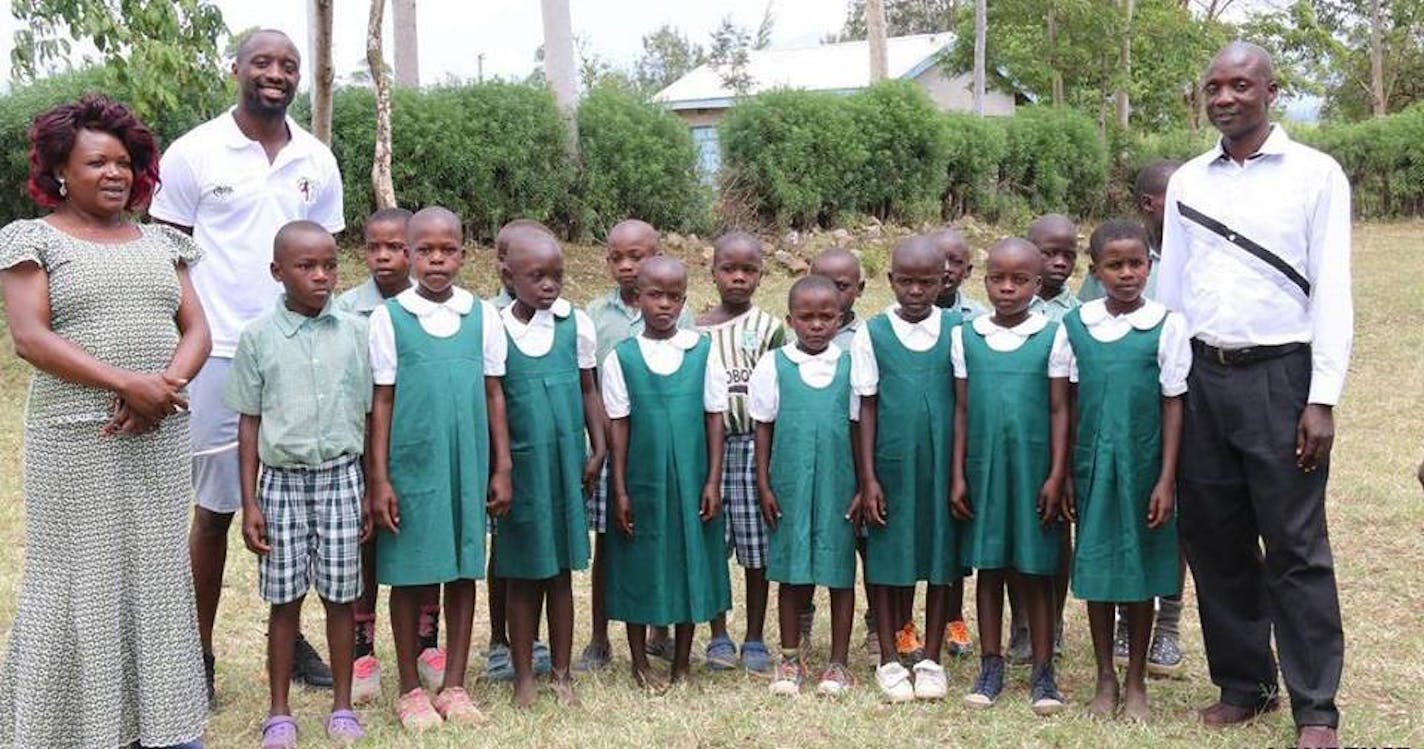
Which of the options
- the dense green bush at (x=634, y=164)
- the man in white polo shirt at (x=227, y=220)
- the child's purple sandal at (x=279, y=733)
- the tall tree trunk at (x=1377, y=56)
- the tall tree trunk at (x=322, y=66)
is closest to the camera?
the child's purple sandal at (x=279, y=733)

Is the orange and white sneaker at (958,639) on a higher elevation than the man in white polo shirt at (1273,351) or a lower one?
lower

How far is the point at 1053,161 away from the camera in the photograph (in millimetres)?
21078

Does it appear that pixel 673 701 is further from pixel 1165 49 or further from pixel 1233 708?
pixel 1165 49

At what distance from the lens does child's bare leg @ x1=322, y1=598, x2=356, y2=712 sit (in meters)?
4.00

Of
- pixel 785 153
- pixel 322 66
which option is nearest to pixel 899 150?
pixel 785 153

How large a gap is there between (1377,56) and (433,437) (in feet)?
125

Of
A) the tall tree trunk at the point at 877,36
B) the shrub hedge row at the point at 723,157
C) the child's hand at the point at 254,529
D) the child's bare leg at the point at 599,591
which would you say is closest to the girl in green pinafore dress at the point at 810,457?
the child's bare leg at the point at 599,591

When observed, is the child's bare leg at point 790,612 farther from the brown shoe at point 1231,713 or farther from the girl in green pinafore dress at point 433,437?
the brown shoe at point 1231,713

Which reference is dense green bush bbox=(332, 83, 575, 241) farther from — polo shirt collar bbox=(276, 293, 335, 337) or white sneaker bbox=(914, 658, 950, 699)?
white sneaker bbox=(914, 658, 950, 699)

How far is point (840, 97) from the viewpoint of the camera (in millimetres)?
17062

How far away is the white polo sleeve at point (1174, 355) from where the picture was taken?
3982 mm

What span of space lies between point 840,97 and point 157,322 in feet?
46.5

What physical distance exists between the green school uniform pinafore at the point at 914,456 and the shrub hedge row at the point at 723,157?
7696mm

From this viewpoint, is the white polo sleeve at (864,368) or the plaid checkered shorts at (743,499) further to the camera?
the plaid checkered shorts at (743,499)
